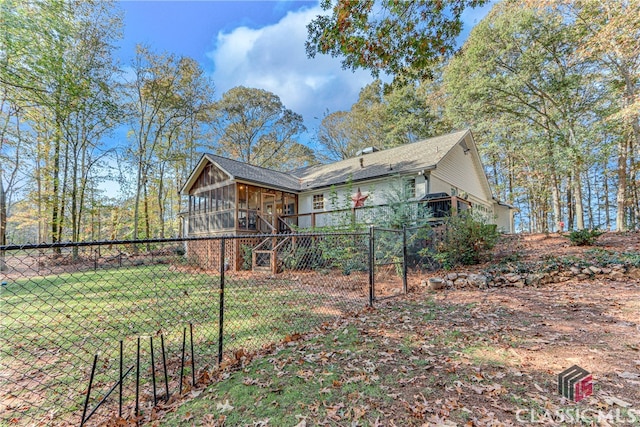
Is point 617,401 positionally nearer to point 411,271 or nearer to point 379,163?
point 411,271

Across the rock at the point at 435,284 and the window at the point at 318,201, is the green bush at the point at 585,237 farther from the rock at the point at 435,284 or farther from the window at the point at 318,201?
the window at the point at 318,201

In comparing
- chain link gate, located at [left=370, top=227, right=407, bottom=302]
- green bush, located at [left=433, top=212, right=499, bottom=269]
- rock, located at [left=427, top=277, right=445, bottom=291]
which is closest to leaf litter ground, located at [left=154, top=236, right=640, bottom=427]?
rock, located at [left=427, top=277, right=445, bottom=291]

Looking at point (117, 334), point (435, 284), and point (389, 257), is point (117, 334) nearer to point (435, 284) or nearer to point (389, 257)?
point (435, 284)

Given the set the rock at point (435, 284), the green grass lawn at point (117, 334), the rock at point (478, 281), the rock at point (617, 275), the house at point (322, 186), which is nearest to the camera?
the green grass lawn at point (117, 334)

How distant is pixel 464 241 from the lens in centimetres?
814

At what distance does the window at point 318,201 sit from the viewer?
1450 cm

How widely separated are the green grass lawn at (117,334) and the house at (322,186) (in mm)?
5377

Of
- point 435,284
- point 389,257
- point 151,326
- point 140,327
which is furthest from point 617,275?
point 140,327

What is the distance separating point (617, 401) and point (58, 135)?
835 inches

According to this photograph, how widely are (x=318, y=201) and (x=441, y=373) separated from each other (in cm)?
1211

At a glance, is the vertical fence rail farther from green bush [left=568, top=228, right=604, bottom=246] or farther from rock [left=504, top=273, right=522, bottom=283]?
green bush [left=568, top=228, right=604, bottom=246]

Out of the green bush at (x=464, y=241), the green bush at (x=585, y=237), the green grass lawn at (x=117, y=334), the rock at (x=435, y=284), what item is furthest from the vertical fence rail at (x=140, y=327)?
the green bush at (x=585, y=237)

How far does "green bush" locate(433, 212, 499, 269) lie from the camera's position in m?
8.10

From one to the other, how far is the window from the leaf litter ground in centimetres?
994
